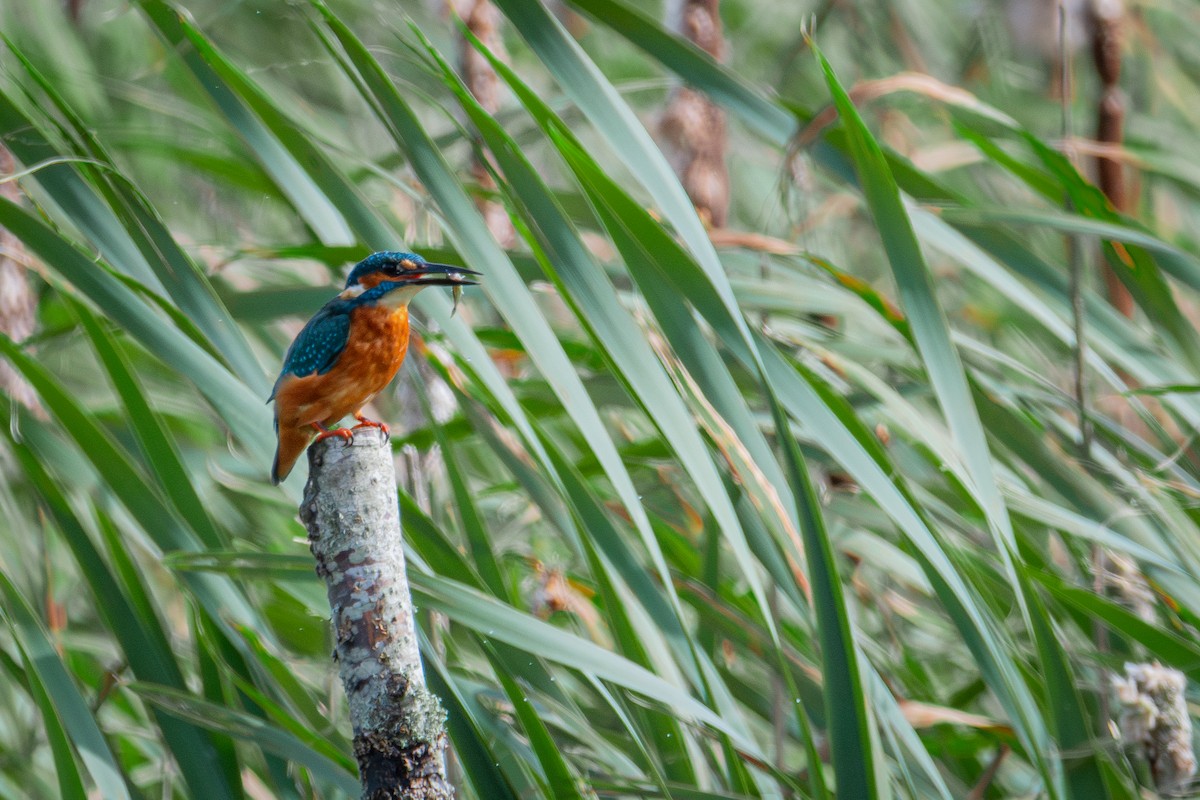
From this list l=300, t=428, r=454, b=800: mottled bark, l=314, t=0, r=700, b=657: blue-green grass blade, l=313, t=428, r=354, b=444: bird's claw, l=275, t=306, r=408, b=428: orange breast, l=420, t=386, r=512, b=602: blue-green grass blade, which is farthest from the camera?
l=420, t=386, r=512, b=602: blue-green grass blade

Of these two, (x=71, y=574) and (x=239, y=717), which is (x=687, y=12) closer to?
(x=239, y=717)

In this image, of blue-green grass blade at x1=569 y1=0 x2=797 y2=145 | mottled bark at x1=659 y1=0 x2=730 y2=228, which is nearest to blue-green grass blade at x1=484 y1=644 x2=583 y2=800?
blue-green grass blade at x1=569 y1=0 x2=797 y2=145

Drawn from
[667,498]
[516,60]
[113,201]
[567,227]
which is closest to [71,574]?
[667,498]

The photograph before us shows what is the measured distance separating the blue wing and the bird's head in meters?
0.04

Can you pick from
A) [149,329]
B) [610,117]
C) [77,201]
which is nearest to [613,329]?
[610,117]

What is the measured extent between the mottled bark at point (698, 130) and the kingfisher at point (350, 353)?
1.12 m

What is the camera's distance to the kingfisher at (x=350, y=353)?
1.13 m

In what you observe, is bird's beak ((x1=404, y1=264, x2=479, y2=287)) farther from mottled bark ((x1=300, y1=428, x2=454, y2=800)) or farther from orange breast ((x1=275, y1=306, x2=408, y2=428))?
mottled bark ((x1=300, y1=428, x2=454, y2=800))

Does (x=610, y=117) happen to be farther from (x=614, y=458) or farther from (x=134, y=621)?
(x=134, y=621)

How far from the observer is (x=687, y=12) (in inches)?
86.9

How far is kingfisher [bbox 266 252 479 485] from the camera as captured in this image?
1133 millimetres

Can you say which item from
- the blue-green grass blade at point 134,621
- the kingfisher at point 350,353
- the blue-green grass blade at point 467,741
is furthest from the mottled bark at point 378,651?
the blue-green grass blade at point 134,621

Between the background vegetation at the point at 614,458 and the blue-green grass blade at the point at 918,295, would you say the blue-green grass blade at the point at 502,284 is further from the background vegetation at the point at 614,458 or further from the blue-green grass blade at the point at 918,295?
the blue-green grass blade at the point at 918,295

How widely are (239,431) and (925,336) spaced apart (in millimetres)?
683
